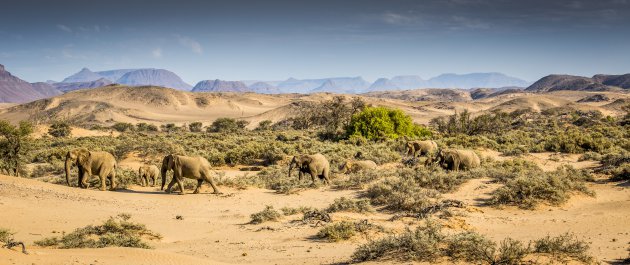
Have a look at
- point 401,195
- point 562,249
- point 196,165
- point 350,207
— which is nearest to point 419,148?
point 401,195

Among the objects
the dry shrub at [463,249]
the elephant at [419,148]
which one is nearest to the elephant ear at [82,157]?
the dry shrub at [463,249]

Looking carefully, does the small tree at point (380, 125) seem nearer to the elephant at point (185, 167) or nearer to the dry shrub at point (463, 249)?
the elephant at point (185, 167)

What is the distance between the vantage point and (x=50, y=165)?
82.7ft

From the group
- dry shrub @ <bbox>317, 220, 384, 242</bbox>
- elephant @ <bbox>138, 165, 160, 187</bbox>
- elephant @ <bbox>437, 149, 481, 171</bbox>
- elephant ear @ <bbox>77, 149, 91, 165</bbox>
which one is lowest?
elephant @ <bbox>138, 165, 160, 187</bbox>

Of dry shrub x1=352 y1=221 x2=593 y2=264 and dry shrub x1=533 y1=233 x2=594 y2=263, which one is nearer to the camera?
dry shrub x1=352 y1=221 x2=593 y2=264

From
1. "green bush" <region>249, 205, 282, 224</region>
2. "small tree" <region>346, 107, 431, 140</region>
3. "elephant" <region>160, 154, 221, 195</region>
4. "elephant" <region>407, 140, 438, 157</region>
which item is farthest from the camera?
"small tree" <region>346, 107, 431, 140</region>

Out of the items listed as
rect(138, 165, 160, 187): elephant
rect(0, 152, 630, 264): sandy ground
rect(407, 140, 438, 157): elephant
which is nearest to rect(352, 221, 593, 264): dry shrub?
rect(0, 152, 630, 264): sandy ground

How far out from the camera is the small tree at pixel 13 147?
20828 millimetres

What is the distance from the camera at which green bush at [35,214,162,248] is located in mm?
9336

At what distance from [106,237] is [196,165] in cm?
639

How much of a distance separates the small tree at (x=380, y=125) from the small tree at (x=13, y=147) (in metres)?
23.9

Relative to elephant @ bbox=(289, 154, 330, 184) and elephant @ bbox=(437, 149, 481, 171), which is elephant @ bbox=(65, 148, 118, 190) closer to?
elephant @ bbox=(289, 154, 330, 184)

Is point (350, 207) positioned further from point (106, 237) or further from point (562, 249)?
point (106, 237)

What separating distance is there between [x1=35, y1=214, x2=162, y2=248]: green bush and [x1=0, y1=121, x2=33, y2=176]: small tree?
43.9 ft
